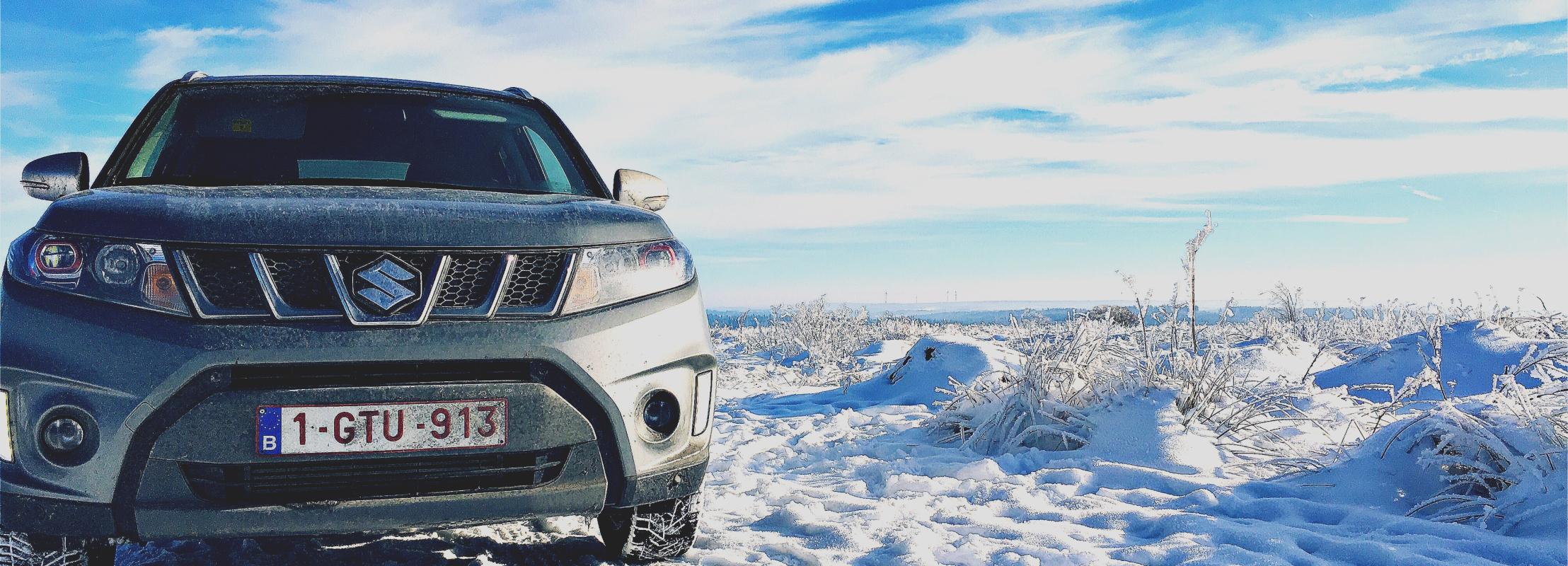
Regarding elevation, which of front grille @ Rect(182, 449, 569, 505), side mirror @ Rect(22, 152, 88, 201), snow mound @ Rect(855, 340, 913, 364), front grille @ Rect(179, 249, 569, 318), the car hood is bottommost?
snow mound @ Rect(855, 340, 913, 364)

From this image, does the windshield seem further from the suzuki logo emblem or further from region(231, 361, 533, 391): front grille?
region(231, 361, 533, 391): front grille

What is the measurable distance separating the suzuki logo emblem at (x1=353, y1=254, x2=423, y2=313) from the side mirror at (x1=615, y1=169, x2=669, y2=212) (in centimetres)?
110

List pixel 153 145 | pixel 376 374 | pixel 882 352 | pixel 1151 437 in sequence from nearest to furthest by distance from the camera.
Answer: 1. pixel 376 374
2. pixel 153 145
3. pixel 1151 437
4. pixel 882 352

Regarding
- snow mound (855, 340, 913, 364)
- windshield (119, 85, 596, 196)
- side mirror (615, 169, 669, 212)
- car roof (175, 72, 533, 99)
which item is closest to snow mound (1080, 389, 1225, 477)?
side mirror (615, 169, 669, 212)

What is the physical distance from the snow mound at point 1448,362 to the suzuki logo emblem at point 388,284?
18.3ft

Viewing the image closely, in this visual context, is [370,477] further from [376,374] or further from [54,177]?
[54,177]

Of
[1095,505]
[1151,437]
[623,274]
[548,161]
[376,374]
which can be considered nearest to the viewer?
[376,374]

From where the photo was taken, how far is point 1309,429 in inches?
170

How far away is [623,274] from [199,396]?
3.01ft

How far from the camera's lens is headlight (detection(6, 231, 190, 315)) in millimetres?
1835

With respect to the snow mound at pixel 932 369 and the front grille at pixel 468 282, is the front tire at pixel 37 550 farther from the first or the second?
the snow mound at pixel 932 369

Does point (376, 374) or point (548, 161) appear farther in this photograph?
point (548, 161)

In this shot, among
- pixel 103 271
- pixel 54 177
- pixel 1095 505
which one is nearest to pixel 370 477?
pixel 103 271

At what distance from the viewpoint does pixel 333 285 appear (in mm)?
1881
